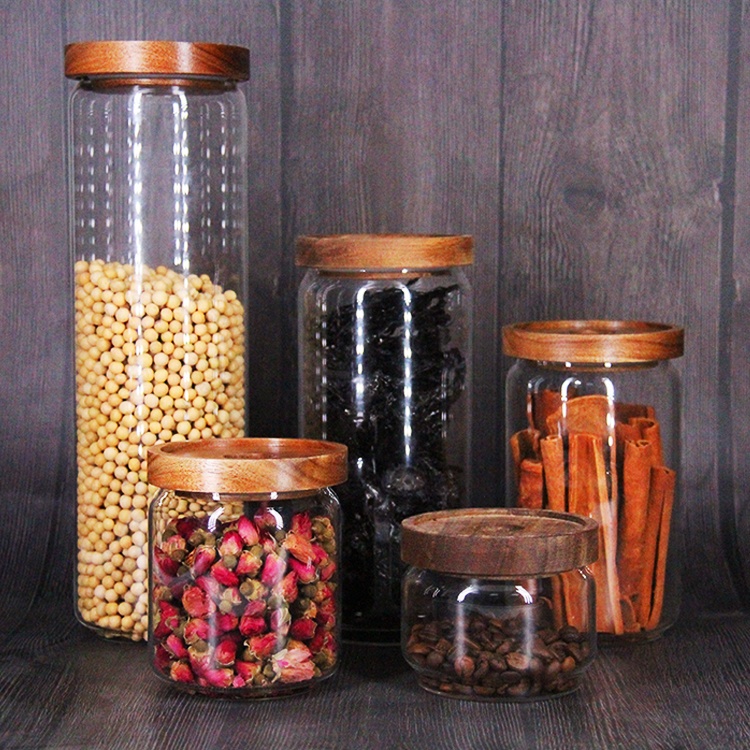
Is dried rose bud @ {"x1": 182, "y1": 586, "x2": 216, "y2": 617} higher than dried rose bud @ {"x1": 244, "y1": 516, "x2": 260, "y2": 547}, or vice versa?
dried rose bud @ {"x1": 244, "y1": 516, "x2": 260, "y2": 547}

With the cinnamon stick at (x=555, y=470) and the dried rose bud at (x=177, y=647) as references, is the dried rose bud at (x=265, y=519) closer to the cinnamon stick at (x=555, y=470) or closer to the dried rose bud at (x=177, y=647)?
the dried rose bud at (x=177, y=647)

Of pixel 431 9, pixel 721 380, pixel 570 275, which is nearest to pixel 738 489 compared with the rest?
pixel 721 380

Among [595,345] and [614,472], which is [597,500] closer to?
[614,472]

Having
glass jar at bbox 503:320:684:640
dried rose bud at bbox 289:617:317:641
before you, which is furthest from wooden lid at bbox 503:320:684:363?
dried rose bud at bbox 289:617:317:641

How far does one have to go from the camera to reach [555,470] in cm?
115

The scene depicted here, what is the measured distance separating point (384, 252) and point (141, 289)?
214 millimetres

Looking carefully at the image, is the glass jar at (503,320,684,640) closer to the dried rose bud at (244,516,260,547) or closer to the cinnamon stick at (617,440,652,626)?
the cinnamon stick at (617,440,652,626)

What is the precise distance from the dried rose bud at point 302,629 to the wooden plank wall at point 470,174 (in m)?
0.44

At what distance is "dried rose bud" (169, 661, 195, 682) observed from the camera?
997mm

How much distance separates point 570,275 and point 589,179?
0.10 metres

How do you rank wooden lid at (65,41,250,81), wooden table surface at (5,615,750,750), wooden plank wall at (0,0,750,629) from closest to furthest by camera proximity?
wooden table surface at (5,615,750,750) → wooden lid at (65,41,250,81) → wooden plank wall at (0,0,750,629)

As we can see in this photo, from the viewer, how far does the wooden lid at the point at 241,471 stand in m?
0.99

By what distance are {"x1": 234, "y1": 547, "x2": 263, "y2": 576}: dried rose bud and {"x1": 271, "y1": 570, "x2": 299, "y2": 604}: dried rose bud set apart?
0.07ft

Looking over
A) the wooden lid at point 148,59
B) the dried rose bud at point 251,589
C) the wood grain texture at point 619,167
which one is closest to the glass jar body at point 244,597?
the dried rose bud at point 251,589
